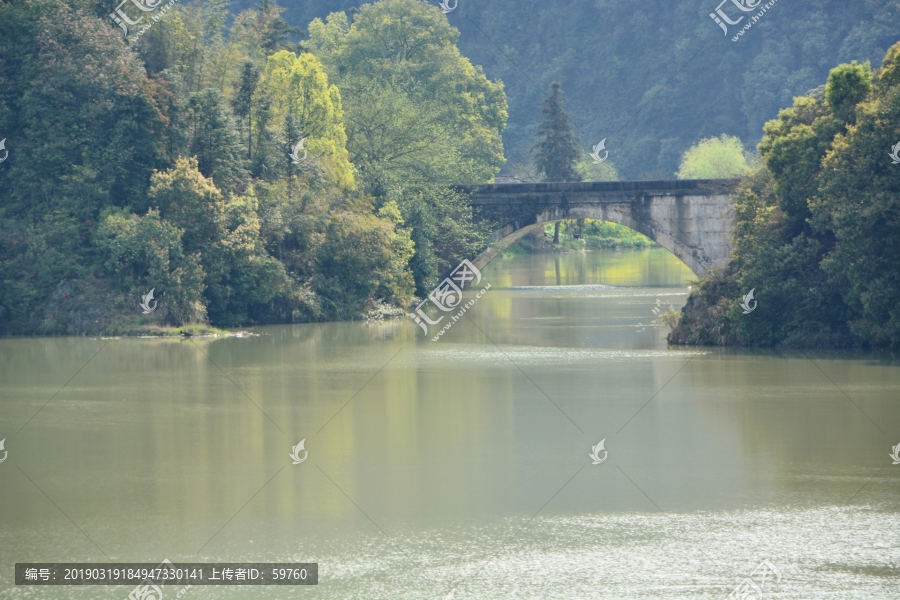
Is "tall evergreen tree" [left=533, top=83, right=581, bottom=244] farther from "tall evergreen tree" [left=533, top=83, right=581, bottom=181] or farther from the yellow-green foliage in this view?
the yellow-green foliage

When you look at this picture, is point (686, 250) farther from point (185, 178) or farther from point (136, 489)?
point (136, 489)

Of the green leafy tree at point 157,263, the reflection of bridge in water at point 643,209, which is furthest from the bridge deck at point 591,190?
the green leafy tree at point 157,263

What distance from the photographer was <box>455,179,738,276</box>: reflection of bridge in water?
45.2 m

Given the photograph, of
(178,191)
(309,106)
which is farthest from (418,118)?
(178,191)

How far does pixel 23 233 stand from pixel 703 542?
1127 inches

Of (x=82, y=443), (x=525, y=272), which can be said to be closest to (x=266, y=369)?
(x=82, y=443)

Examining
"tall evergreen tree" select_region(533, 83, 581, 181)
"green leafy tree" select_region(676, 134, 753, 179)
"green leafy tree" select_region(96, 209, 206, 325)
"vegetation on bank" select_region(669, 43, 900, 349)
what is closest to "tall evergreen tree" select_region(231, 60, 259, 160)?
"green leafy tree" select_region(96, 209, 206, 325)

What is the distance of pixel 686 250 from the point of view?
45750 mm

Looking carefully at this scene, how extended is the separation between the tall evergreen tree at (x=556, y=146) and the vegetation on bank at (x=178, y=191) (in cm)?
3270

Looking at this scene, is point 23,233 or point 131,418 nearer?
point 131,418

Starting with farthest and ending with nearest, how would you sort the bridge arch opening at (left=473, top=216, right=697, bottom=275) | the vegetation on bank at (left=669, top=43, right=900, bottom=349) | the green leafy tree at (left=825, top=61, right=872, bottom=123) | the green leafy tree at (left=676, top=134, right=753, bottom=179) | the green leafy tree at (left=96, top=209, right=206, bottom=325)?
the green leafy tree at (left=676, top=134, right=753, bottom=179) → the bridge arch opening at (left=473, top=216, right=697, bottom=275) → the green leafy tree at (left=96, top=209, right=206, bottom=325) → the green leafy tree at (left=825, top=61, right=872, bottom=123) → the vegetation on bank at (left=669, top=43, right=900, bottom=349)

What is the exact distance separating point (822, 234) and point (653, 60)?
8750cm

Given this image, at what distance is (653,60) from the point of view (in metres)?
115

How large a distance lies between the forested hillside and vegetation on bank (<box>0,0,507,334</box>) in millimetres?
55391
